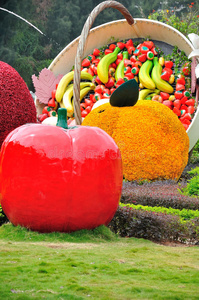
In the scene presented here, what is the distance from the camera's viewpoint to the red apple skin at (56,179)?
4707 millimetres

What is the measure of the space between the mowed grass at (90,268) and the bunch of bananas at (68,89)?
27.3 ft

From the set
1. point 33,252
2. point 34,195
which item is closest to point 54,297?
point 33,252

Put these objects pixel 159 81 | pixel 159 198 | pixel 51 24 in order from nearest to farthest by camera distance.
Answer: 1. pixel 159 198
2. pixel 159 81
3. pixel 51 24

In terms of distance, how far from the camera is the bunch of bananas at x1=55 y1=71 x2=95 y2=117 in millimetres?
12969

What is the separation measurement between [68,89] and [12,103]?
5.30 m

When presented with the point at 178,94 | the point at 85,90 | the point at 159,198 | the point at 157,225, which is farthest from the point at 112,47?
the point at 157,225

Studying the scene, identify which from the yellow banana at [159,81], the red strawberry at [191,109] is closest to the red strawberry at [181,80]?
the yellow banana at [159,81]

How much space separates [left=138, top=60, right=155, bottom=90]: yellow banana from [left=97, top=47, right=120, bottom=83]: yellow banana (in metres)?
0.96

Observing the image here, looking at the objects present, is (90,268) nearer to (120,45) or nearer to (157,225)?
(157,225)

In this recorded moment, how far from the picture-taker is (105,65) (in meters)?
12.8

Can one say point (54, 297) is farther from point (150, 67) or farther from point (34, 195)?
point (150, 67)

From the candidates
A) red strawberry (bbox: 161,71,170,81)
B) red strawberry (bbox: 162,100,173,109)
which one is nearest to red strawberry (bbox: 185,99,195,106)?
red strawberry (bbox: 162,100,173,109)

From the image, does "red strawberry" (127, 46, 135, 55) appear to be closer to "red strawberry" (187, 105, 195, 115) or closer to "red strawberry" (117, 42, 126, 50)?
"red strawberry" (117, 42, 126, 50)

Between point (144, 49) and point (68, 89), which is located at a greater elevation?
point (144, 49)
